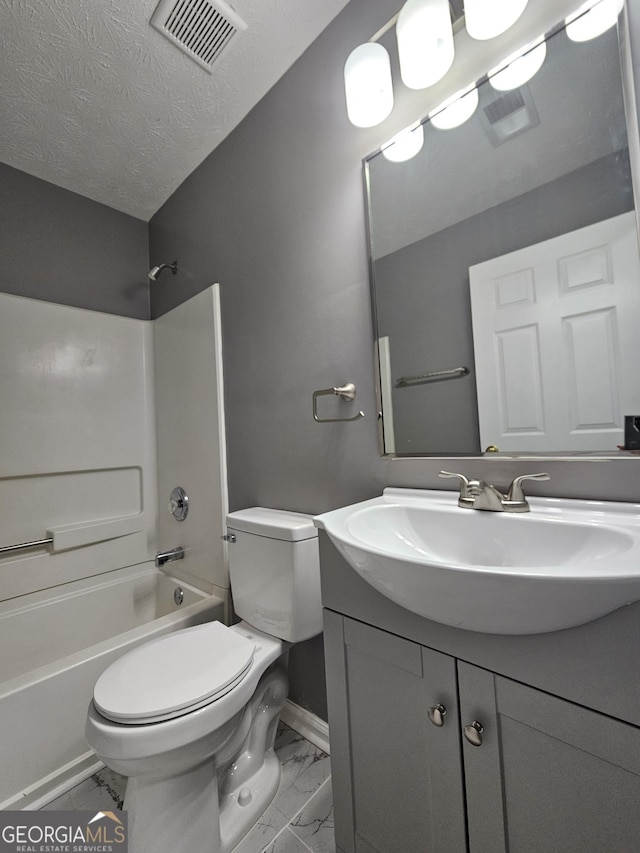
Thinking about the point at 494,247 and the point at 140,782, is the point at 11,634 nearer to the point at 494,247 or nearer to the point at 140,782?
the point at 140,782

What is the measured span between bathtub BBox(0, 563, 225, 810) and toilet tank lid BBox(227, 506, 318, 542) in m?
0.49

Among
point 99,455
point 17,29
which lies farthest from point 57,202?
point 99,455

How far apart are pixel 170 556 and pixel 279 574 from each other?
800mm

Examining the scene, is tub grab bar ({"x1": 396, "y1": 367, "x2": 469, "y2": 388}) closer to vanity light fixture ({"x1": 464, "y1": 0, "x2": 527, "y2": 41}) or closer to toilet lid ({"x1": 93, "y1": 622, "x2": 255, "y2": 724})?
vanity light fixture ({"x1": 464, "y1": 0, "x2": 527, "y2": 41})

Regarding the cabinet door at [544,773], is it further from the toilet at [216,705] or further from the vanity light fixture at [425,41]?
the vanity light fixture at [425,41]

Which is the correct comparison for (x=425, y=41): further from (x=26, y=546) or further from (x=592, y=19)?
(x=26, y=546)

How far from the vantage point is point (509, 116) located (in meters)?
0.91

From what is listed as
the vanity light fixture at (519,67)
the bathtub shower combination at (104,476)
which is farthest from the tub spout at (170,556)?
the vanity light fixture at (519,67)

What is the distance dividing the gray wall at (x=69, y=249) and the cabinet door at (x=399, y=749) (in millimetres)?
2112

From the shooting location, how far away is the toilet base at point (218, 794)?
0.88 meters

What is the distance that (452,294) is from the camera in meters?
1.01

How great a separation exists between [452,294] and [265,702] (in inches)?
54.9

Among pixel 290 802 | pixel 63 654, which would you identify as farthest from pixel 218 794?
pixel 63 654

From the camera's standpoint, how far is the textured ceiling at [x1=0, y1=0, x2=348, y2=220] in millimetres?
1184
